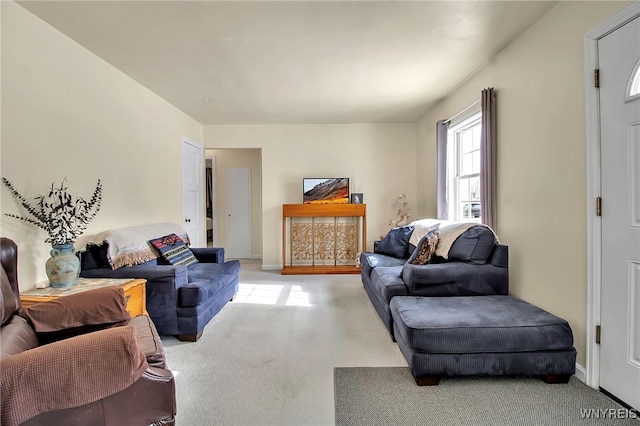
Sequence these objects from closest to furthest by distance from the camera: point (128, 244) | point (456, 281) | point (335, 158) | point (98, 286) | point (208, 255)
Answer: point (98, 286) → point (456, 281) → point (128, 244) → point (208, 255) → point (335, 158)

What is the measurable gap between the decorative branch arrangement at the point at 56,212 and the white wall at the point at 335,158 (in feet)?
9.82

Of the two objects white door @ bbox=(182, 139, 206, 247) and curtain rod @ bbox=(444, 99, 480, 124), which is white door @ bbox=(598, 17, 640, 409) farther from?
white door @ bbox=(182, 139, 206, 247)

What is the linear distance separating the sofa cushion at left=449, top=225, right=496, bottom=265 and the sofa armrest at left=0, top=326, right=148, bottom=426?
2.44 m

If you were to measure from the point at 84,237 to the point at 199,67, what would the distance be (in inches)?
75.6

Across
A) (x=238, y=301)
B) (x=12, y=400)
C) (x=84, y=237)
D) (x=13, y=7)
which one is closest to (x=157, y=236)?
(x=84, y=237)

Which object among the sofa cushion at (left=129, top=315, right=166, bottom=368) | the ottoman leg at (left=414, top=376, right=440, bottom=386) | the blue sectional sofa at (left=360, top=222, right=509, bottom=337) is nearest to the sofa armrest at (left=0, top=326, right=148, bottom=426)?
the sofa cushion at (left=129, top=315, right=166, bottom=368)

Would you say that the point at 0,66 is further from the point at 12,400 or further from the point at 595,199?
the point at 595,199

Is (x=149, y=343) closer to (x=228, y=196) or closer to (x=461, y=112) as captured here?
(x=461, y=112)

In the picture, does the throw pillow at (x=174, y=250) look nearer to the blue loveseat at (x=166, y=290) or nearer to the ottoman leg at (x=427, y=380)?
the blue loveseat at (x=166, y=290)

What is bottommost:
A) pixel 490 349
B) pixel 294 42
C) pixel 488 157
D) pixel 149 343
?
pixel 490 349

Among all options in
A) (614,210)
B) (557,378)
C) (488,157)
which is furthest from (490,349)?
(488,157)

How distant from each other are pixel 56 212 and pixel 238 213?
415 cm

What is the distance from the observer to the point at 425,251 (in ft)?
9.18

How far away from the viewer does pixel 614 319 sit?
1.69 meters
